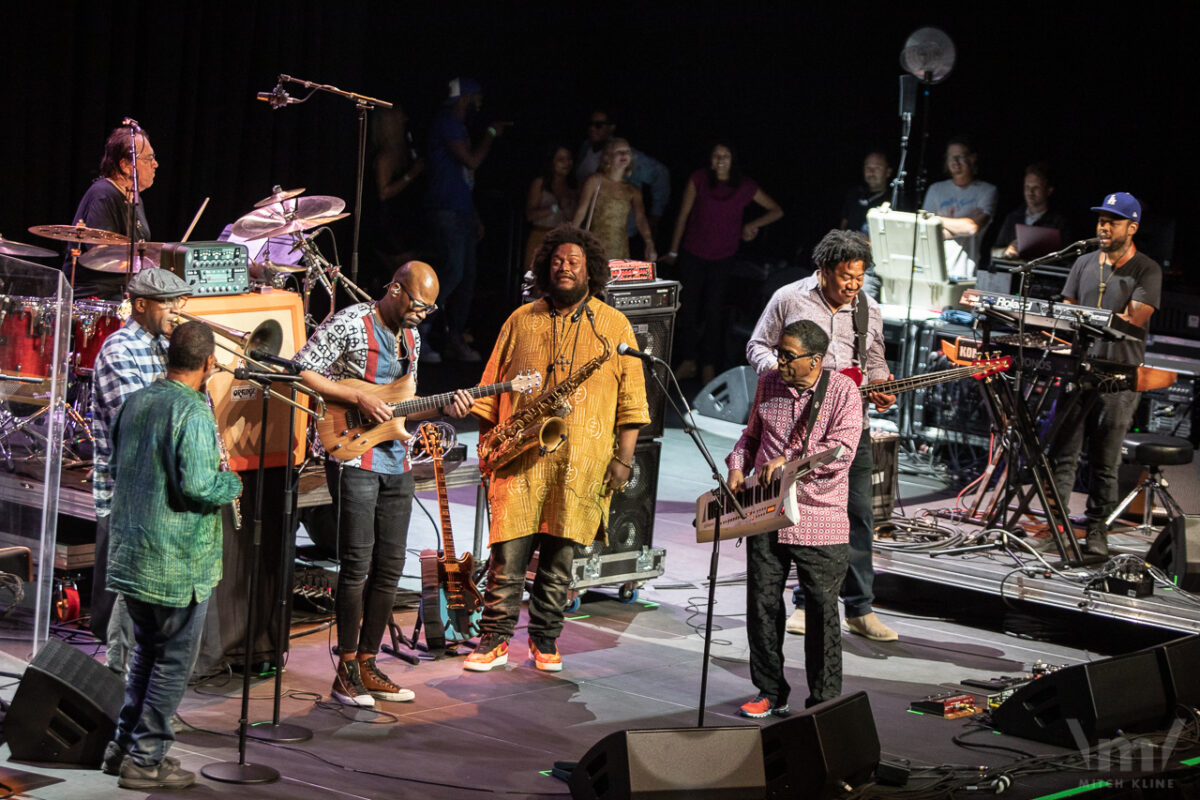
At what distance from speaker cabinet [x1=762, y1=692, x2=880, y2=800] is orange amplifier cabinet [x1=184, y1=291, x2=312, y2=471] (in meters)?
Result: 2.37

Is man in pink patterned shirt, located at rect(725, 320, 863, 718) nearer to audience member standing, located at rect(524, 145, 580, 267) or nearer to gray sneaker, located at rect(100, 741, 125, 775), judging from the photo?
gray sneaker, located at rect(100, 741, 125, 775)

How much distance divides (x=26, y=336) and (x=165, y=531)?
1384 millimetres

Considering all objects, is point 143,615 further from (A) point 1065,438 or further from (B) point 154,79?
(B) point 154,79

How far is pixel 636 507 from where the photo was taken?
821cm

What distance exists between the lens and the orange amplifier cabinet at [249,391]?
6.40 meters

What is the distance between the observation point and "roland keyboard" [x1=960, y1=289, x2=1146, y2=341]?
8422 millimetres

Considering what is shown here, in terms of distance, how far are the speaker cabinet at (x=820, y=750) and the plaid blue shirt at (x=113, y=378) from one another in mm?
2730

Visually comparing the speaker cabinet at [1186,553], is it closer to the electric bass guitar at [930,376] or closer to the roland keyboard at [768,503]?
the electric bass guitar at [930,376]

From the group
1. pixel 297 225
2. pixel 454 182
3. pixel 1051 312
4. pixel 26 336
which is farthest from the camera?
pixel 454 182

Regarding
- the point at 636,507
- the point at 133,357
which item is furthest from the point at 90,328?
the point at 636,507

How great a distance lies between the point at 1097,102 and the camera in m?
15.1

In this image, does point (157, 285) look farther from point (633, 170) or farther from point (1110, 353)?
point (633, 170)

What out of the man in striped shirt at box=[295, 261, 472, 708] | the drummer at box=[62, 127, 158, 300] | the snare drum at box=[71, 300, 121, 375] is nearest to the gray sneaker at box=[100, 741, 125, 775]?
the man in striped shirt at box=[295, 261, 472, 708]

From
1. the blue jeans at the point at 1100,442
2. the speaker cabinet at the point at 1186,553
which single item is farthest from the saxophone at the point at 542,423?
the speaker cabinet at the point at 1186,553
